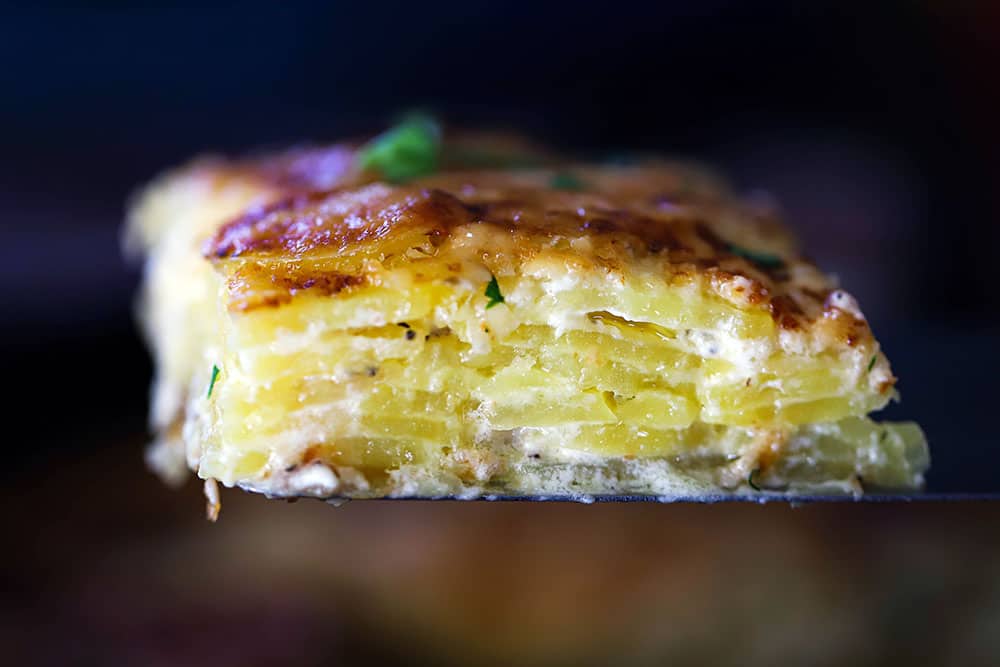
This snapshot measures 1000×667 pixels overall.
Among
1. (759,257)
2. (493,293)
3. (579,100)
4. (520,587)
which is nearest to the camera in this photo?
(493,293)

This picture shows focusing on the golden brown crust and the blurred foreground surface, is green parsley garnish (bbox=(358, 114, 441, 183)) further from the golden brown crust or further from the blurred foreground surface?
the blurred foreground surface

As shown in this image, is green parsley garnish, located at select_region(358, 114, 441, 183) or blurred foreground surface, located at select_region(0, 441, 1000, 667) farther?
blurred foreground surface, located at select_region(0, 441, 1000, 667)

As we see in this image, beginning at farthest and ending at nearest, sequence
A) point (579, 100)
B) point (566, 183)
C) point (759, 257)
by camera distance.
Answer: point (579, 100) → point (566, 183) → point (759, 257)

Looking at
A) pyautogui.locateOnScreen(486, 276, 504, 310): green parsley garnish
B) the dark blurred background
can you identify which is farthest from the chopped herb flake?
the dark blurred background

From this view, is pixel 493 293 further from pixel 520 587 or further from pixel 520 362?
pixel 520 587

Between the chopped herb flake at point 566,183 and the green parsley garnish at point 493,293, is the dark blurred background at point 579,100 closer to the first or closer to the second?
the chopped herb flake at point 566,183

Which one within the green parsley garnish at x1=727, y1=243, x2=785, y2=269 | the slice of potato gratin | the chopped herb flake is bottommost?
the slice of potato gratin

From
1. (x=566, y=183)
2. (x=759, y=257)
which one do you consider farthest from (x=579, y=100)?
(x=759, y=257)

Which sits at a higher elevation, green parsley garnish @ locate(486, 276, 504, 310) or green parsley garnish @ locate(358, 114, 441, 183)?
green parsley garnish @ locate(358, 114, 441, 183)

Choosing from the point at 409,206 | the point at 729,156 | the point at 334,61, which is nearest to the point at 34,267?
the point at 334,61
